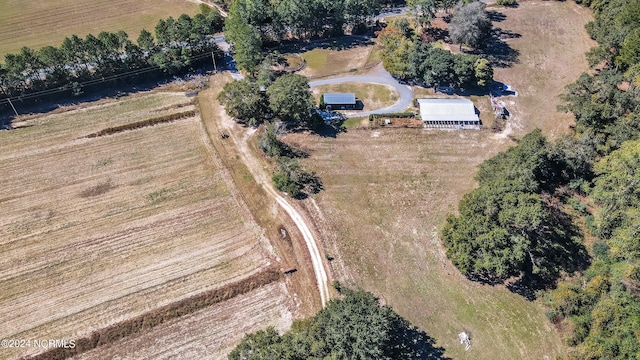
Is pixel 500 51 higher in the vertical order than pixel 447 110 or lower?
higher

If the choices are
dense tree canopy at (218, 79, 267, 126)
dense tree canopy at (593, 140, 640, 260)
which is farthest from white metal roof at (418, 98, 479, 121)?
dense tree canopy at (218, 79, 267, 126)

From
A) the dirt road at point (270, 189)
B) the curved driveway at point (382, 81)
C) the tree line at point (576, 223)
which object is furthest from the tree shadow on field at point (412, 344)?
the curved driveway at point (382, 81)

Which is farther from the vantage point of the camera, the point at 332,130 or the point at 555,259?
the point at 332,130

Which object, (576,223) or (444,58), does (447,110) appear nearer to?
(444,58)

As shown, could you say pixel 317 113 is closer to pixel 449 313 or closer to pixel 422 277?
pixel 422 277

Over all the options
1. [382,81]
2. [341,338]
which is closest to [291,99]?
[382,81]

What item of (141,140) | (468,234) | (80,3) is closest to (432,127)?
(468,234)

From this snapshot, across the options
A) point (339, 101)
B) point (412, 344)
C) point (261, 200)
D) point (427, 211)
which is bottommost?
point (412, 344)
